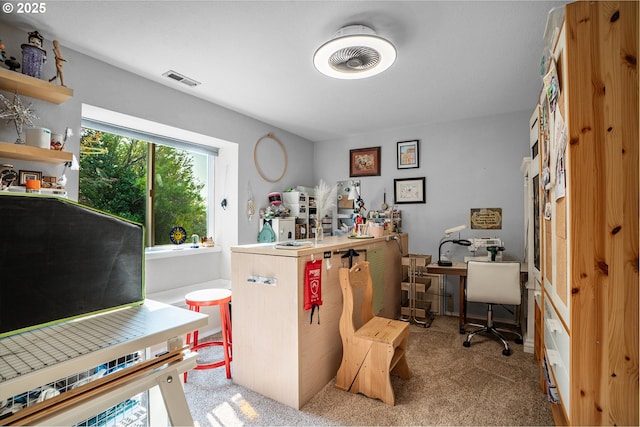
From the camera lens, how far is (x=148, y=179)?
3312 millimetres

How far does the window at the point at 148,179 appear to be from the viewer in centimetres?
293

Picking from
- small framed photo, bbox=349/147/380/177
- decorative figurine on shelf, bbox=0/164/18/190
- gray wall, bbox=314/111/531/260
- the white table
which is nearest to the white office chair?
gray wall, bbox=314/111/531/260

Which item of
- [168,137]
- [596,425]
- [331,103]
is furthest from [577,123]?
[168,137]

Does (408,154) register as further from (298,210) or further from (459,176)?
(298,210)

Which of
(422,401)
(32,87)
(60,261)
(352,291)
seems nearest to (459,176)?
(352,291)

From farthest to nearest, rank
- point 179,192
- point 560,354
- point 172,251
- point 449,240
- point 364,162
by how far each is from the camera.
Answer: point 364,162 → point 449,240 → point 179,192 → point 172,251 → point 560,354

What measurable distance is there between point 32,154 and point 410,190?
3.98 metres

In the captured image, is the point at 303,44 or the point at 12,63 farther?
the point at 303,44

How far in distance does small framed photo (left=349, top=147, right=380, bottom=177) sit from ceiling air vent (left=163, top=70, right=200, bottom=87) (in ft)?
8.53

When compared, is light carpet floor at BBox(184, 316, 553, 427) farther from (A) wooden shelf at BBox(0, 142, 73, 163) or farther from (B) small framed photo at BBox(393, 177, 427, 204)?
(B) small framed photo at BBox(393, 177, 427, 204)

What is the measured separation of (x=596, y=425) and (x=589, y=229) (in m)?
0.71

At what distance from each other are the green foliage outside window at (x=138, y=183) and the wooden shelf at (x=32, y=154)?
0.83 metres

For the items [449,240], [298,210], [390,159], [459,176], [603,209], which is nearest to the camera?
[603,209]

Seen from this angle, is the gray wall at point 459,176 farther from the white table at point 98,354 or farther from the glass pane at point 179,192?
the white table at point 98,354
